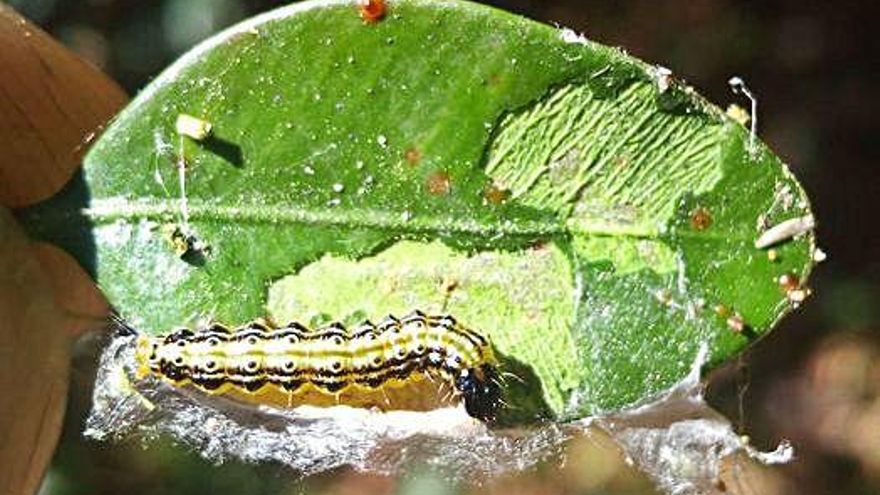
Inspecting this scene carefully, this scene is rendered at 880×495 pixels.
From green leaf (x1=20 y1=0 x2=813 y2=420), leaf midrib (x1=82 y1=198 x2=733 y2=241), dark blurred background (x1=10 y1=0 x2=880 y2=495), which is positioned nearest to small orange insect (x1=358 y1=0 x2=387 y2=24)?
green leaf (x1=20 y1=0 x2=813 y2=420)

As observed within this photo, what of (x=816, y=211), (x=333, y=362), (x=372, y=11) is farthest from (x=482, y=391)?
(x=816, y=211)

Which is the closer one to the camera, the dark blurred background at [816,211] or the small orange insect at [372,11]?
the small orange insect at [372,11]

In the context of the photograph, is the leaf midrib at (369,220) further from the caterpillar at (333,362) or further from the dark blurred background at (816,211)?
the dark blurred background at (816,211)

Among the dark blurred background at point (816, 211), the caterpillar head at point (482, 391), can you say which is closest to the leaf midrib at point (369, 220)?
the caterpillar head at point (482, 391)

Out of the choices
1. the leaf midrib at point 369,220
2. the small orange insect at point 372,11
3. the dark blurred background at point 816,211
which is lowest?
the dark blurred background at point 816,211

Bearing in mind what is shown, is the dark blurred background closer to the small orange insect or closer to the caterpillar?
the caterpillar

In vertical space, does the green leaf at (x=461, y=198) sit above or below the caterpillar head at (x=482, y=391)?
above
